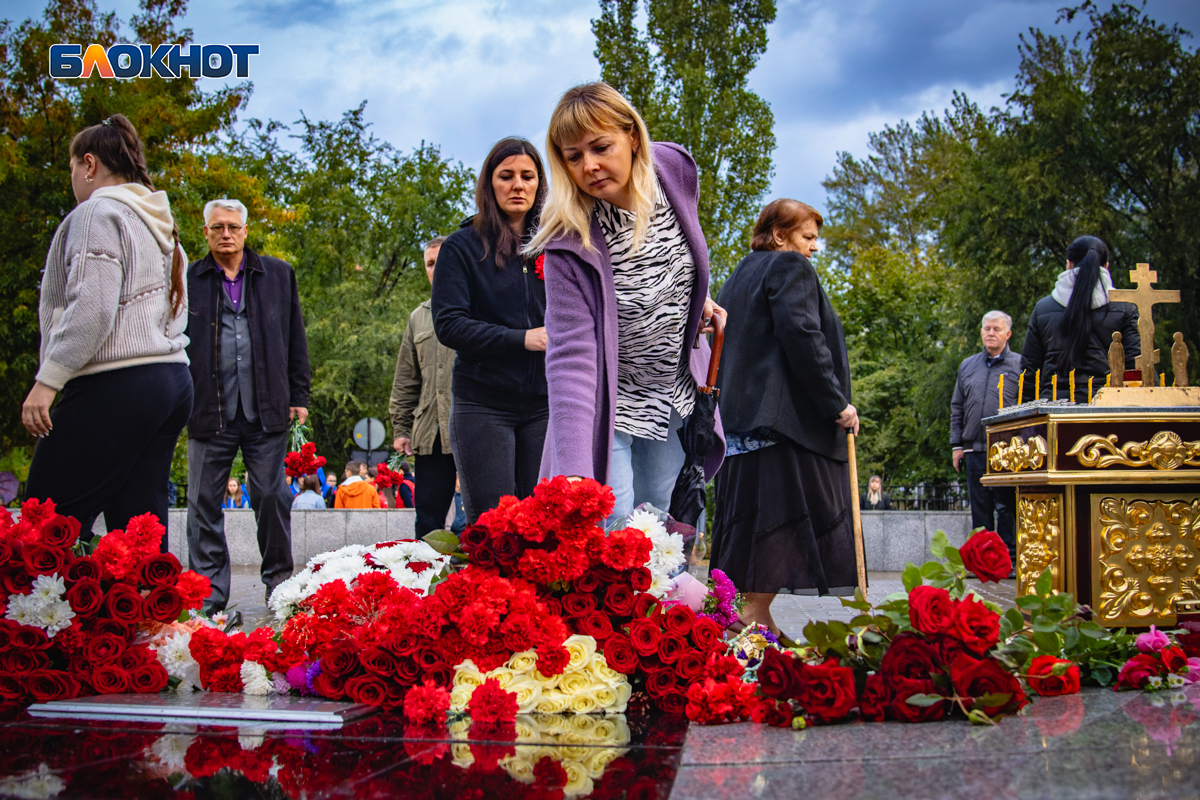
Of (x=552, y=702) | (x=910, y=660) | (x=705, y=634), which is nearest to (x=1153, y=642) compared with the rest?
(x=910, y=660)

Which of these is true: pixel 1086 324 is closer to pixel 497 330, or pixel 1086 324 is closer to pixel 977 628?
pixel 497 330

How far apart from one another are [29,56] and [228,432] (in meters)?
13.5

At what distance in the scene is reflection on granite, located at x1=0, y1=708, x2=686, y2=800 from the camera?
7.04 ft

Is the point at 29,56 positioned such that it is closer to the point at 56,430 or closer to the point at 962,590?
the point at 56,430

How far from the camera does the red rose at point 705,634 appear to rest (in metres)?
2.88

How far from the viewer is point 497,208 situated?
4.79 m

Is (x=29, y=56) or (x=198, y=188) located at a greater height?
(x=29, y=56)

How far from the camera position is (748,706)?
2.73 meters

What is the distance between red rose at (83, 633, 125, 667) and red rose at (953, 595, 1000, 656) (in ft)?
8.04

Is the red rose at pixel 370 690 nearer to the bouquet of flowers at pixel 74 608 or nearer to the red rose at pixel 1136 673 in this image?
the bouquet of flowers at pixel 74 608

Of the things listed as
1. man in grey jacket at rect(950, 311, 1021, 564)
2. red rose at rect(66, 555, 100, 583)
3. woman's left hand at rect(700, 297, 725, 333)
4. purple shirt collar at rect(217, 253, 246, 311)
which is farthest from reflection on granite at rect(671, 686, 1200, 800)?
man in grey jacket at rect(950, 311, 1021, 564)

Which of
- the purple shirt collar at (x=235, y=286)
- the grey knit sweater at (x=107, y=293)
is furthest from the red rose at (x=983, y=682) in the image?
the purple shirt collar at (x=235, y=286)

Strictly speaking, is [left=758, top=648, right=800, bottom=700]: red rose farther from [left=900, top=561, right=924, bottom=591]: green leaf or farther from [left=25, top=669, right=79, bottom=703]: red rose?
[left=25, top=669, right=79, bottom=703]: red rose

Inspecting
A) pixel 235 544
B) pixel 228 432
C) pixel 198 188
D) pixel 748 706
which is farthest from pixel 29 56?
pixel 748 706
